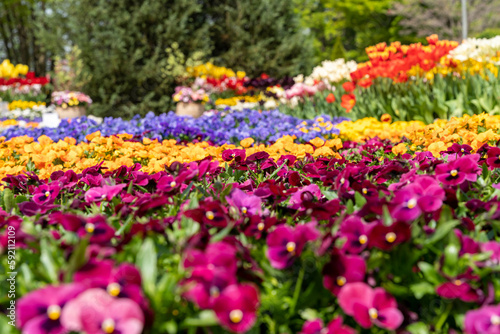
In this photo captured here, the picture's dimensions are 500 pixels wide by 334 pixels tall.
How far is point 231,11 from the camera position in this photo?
42.3 feet

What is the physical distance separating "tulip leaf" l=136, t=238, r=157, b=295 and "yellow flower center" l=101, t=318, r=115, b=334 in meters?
0.10

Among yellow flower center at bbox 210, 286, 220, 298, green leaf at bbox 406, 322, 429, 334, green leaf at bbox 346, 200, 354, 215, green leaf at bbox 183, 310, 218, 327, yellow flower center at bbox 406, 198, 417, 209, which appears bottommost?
green leaf at bbox 406, 322, 429, 334

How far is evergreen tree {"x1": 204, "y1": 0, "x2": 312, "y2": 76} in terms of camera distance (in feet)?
42.6

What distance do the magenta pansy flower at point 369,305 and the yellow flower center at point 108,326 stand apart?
1.55ft

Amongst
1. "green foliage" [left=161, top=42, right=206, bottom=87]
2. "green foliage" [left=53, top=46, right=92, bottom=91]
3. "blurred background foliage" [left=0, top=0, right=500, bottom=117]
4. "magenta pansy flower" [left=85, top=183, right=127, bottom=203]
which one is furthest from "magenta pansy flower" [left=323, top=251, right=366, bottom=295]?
"green foliage" [left=161, top=42, right=206, bottom=87]

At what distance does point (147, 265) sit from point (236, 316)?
220 mm

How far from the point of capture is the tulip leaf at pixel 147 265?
34.7 inches

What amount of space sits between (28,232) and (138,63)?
36.8 feet

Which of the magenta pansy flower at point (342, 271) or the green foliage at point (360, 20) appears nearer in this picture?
the magenta pansy flower at point (342, 271)

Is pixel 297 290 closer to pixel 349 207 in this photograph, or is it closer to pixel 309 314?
pixel 309 314

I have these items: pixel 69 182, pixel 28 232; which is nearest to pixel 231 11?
pixel 69 182

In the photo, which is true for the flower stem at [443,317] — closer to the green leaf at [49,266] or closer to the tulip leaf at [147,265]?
the tulip leaf at [147,265]

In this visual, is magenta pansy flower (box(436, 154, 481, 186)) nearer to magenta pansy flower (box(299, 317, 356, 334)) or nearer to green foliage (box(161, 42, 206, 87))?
magenta pansy flower (box(299, 317, 356, 334))

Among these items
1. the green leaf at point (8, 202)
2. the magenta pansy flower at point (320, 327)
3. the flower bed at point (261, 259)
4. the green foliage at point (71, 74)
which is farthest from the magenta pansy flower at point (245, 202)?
the green foliage at point (71, 74)
